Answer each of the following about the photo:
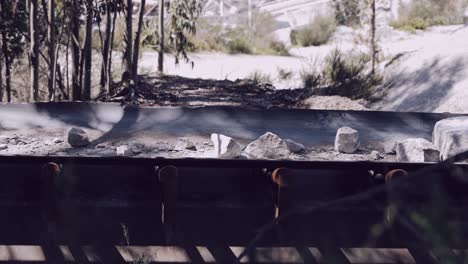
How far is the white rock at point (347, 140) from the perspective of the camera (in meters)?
5.85

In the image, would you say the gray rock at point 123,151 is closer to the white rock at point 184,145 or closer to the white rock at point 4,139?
the white rock at point 184,145

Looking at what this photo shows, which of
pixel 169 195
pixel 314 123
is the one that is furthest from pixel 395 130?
pixel 169 195

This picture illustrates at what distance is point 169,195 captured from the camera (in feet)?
12.8

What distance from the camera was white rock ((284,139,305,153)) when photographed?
5.95m

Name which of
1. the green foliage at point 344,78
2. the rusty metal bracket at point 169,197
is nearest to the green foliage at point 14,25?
the green foliage at point 344,78

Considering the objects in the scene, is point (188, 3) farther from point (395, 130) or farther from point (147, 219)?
point (147, 219)

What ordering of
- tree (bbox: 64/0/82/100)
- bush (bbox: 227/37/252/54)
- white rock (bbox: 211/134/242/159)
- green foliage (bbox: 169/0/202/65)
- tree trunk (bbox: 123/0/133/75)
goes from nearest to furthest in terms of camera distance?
white rock (bbox: 211/134/242/159), tree (bbox: 64/0/82/100), tree trunk (bbox: 123/0/133/75), green foliage (bbox: 169/0/202/65), bush (bbox: 227/37/252/54)

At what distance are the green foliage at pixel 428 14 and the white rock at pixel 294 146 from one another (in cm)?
2757

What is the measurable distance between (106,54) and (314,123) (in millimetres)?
7470

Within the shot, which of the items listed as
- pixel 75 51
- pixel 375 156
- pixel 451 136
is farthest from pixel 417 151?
pixel 75 51

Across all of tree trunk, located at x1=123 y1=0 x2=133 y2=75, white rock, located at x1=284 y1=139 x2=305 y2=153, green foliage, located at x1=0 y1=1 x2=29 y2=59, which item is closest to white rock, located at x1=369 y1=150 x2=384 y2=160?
white rock, located at x1=284 y1=139 x2=305 y2=153

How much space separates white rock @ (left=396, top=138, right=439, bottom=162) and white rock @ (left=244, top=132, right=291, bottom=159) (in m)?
0.85

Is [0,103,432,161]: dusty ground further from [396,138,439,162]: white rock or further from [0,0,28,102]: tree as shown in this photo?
[0,0,28,102]: tree

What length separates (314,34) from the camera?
109 ft
